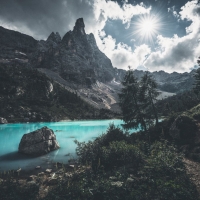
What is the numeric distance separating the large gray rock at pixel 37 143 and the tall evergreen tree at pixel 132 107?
12925 mm

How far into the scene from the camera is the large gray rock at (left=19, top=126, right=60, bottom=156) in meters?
23.1

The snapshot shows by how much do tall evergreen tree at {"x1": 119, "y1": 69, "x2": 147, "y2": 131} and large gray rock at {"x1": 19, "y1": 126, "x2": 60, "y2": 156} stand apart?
12.9 metres

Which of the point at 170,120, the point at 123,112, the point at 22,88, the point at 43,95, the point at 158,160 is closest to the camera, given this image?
the point at 158,160

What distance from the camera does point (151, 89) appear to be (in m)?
30.1

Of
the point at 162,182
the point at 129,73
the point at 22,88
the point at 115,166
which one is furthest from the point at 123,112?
the point at 22,88

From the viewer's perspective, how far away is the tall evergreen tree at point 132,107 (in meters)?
25.9

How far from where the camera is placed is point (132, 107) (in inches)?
1043

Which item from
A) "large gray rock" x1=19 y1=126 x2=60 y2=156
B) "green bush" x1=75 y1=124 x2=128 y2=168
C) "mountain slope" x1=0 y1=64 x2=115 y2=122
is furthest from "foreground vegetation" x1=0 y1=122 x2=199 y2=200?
"mountain slope" x1=0 y1=64 x2=115 y2=122

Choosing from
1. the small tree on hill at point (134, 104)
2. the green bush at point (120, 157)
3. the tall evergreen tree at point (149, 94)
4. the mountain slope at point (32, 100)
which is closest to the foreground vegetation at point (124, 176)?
the green bush at point (120, 157)

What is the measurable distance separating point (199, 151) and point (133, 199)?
1049cm

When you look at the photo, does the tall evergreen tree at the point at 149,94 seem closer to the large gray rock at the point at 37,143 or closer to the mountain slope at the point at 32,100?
the large gray rock at the point at 37,143

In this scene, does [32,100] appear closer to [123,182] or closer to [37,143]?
[37,143]

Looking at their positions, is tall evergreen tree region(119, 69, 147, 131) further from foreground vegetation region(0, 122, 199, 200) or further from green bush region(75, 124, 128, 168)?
foreground vegetation region(0, 122, 199, 200)

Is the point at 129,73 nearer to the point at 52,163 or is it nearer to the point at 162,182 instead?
the point at 52,163
